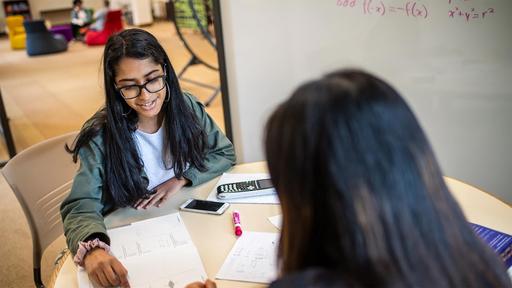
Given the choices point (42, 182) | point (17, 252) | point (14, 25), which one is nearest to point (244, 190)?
point (42, 182)

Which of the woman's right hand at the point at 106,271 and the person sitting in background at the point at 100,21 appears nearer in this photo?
the woman's right hand at the point at 106,271

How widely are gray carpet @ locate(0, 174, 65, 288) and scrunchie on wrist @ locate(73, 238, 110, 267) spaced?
3.81ft

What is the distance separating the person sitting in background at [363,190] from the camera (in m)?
0.52

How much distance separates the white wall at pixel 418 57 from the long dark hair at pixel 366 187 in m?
1.42

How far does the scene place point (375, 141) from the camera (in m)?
0.52

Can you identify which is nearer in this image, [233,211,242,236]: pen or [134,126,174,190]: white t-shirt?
[233,211,242,236]: pen

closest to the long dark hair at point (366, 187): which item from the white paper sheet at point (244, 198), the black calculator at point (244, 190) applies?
the white paper sheet at point (244, 198)

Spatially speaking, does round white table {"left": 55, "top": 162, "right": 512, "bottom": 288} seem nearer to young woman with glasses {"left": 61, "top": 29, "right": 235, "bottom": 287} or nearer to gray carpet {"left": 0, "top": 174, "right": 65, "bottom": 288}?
young woman with glasses {"left": 61, "top": 29, "right": 235, "bottom": 287}

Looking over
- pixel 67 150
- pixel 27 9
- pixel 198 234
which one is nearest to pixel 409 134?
pixel 198 234

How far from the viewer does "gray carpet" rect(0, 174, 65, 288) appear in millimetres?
2117

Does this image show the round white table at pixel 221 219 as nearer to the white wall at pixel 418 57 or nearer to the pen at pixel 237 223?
the pen at pixel 237 223

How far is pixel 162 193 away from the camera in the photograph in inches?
53.0

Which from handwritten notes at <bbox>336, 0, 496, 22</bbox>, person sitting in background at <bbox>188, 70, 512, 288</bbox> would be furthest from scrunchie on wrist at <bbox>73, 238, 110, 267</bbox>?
handwritten notes at <bbox>336, 0, 496, 22</bbox>

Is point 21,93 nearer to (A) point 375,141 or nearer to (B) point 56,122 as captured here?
(B) point 56,122
